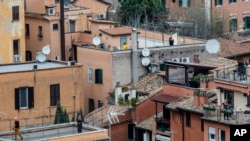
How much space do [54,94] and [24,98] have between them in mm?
1602

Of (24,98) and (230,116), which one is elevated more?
(24,98)

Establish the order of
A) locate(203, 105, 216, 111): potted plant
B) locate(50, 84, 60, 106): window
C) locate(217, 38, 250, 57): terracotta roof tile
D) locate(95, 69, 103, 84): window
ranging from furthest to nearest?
locate(217, 38, 250, 57): terracotta roof tile, locate(95, 69, 103, 84): window, locate(50, 84, 60, 106): window, locate(203, 105, 216, 111): potted plant

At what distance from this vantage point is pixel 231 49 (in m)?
86.7

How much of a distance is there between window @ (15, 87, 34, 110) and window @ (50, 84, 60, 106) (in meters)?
1.08

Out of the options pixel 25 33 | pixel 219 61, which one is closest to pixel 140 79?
pixel 219 61

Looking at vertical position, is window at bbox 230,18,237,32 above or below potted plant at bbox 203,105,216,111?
above

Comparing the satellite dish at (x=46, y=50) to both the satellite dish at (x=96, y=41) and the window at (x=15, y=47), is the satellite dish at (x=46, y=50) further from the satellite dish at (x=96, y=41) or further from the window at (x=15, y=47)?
the window at (x=15, y=47)

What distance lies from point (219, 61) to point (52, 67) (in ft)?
25.9

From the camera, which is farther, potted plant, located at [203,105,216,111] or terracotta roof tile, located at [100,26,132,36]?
terracotta roof tile, located at [100,26,132,36]

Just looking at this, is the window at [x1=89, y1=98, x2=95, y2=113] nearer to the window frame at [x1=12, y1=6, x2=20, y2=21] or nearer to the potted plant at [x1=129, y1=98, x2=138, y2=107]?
the potted plant at [x1=129, y1=98, x2=138, y2=107]

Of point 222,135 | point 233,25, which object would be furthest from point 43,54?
point 233,25

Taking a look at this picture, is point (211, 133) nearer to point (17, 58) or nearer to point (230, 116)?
point (230, 116)

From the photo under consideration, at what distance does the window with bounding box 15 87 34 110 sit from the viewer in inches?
3049

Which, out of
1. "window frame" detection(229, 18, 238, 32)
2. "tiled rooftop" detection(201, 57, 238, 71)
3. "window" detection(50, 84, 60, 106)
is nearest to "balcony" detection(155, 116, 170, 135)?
"tiled rooftop" detection(201, 57, 238, 71)
